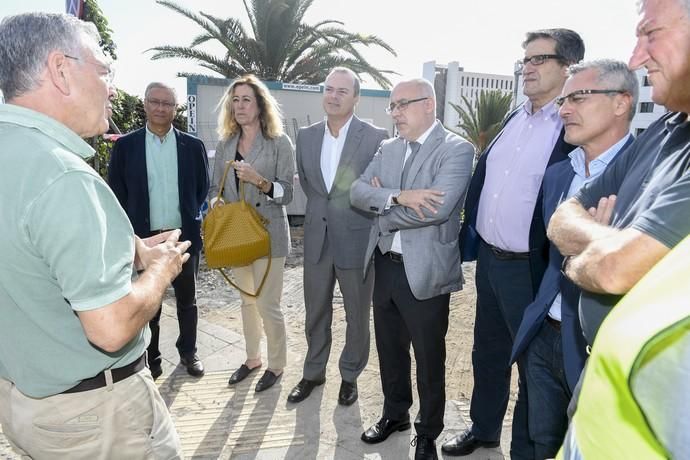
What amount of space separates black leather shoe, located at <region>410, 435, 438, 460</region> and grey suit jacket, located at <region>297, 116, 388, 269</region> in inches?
47.6

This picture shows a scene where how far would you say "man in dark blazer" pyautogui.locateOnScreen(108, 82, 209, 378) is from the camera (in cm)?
354

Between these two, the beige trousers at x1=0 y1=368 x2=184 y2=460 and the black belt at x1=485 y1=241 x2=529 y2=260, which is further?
the black belt at x1=485 y1=241 x2=529 y2=260

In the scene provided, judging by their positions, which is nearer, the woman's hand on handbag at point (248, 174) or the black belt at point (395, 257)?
the black belt at point (395, 257)

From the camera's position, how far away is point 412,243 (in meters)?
Result: 2.69

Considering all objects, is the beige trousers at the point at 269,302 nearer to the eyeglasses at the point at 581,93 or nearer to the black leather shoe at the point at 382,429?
the black leather shoe at the point at 382,429

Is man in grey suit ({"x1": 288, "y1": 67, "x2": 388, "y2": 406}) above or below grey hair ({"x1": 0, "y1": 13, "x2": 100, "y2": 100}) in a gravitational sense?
below

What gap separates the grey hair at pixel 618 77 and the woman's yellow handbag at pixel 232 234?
225 cm

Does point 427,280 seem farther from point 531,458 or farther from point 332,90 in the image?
point 332,90

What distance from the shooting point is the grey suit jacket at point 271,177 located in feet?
11.6

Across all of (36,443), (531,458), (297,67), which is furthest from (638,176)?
(297,67)

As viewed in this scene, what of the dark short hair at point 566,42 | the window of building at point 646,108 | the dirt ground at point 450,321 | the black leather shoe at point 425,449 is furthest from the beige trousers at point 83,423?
the window of building at point 646,108

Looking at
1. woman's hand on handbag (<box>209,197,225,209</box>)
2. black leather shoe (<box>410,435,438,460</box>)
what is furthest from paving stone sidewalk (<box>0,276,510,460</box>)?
woman's hand on handbag (<box>209,197,225,209</box>)

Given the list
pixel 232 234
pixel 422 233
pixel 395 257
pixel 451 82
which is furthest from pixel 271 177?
pixel 451 82

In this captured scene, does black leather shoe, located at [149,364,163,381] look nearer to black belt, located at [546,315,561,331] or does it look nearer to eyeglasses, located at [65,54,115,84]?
eyeglasses, located at [65,54,115,84]
